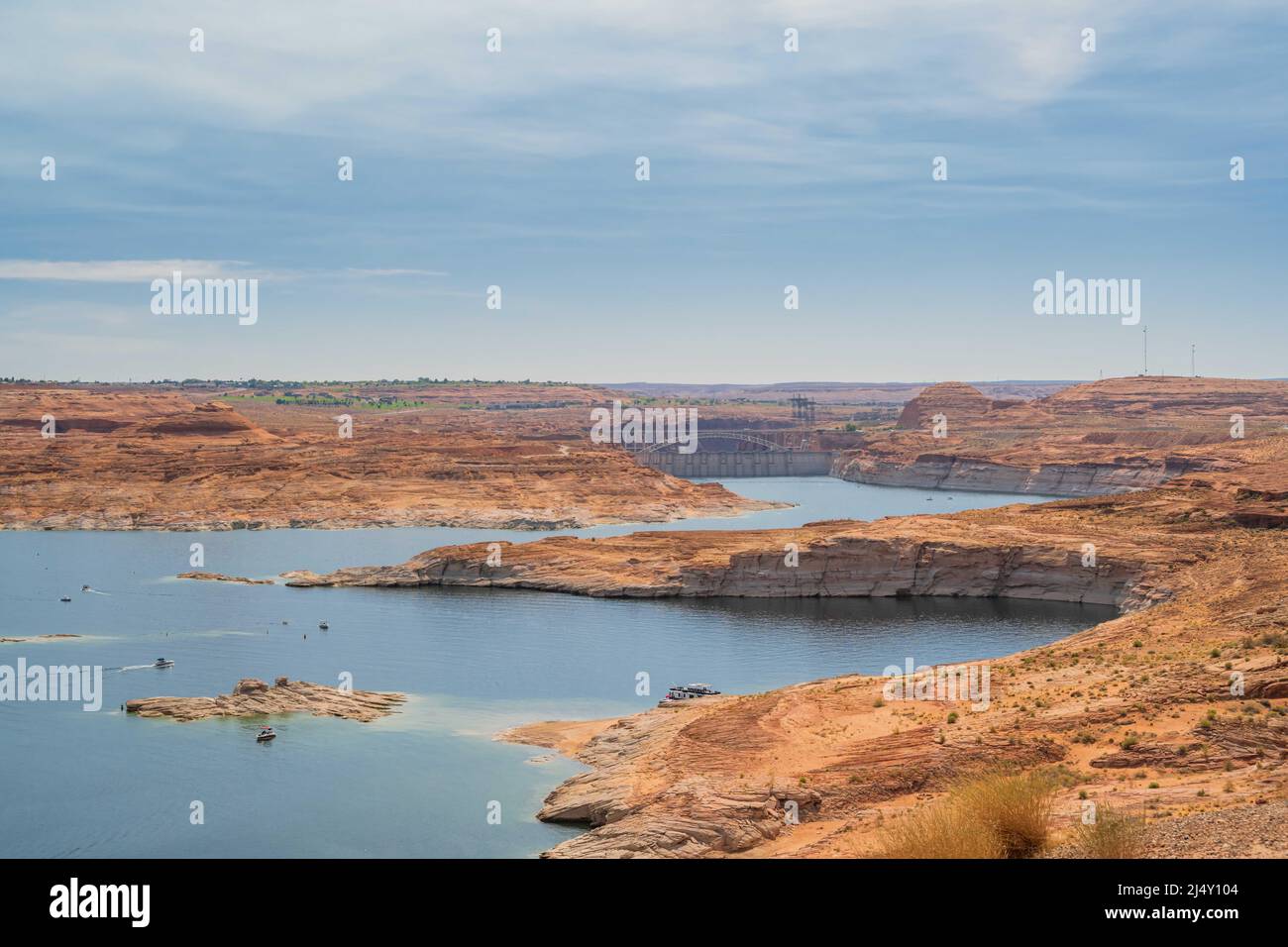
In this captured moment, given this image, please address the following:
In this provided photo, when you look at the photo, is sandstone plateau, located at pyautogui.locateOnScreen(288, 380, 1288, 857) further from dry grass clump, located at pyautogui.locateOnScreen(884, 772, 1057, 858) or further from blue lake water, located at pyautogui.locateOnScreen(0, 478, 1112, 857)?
blue lake water, located at pyautogui.locateOnScreen(0, 478, 1112, 857)

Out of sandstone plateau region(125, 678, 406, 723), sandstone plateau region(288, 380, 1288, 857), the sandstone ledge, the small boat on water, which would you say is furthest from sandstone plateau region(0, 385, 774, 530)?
the small boat on water

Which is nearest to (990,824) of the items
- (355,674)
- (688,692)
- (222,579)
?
(688,692)

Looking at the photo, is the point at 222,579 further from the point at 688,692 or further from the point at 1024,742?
the point at 1024,742

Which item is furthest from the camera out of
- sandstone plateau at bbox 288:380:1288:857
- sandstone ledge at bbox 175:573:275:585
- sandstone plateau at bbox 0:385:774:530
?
sandstone plateau at bbox 0:385:774:530

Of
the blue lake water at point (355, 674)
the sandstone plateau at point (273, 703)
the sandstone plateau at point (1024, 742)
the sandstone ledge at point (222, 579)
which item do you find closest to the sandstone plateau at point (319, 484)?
the blue lake water at point (355, 674)

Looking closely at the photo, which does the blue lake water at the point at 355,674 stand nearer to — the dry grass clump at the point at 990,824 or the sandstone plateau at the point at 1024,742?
the sandstone plateau at the point at 1024,742

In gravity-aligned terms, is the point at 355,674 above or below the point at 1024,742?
below
